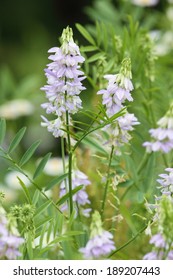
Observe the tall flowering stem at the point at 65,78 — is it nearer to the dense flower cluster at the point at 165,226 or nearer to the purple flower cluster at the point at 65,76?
the purple flower cluster at the point at 65,76

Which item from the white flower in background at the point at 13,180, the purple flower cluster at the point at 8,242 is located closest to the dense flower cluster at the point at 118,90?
the purple flower cluster at the point at 8,242

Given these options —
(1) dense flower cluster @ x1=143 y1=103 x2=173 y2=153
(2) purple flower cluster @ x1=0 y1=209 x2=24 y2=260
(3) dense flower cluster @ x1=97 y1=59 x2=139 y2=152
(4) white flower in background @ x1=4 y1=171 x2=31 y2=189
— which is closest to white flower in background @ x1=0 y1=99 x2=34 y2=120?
(4) white flower in background @ x1=4 y1=171 x2=31 y2=189

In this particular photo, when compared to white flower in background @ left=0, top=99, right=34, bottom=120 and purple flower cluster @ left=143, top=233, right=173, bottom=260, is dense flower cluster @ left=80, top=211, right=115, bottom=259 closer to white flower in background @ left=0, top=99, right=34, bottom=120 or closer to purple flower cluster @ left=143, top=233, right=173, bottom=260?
purple flower cluster @ left=143, top=233, right=173, bottom=260

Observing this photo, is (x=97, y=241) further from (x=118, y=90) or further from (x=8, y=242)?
(x=118, y=90)

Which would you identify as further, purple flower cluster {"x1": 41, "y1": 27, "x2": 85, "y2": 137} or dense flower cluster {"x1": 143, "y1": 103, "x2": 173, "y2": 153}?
dense flower cluster {"x1": 143, "y1": 103, "x2": 173, "y2": 153}

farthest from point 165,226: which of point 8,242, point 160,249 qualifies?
point 8,242
